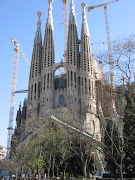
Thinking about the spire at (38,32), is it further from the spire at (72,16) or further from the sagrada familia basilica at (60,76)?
the spire at (72,16)

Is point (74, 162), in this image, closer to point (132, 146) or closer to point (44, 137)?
point (44, 137)

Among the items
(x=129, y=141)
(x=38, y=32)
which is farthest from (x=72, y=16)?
(x=129, y=141)

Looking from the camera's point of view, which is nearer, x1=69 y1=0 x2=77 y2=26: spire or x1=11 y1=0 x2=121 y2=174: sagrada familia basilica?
x1=11 y1=0 x2=121 y2=174: sagrada familia basilica

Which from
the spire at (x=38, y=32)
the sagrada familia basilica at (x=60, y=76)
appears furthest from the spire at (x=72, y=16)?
the spire at (x=38, y=32)

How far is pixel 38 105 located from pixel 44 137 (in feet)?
137

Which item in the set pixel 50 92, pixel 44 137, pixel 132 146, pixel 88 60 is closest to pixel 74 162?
pixel 44 137

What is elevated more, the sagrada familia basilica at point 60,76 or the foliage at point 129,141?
the sagrada familia basilica at point 60,76

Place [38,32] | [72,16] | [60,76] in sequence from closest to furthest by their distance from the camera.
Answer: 1. [72,16]
2. [60,76]
3. [38,32]

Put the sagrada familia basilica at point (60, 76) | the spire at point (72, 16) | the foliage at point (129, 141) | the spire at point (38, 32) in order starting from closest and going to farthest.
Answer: the foliage at point (129, 141), the sagrada familia basilica at point (60, 76), the spire at point (72, 16), the spire at point (38, 32)

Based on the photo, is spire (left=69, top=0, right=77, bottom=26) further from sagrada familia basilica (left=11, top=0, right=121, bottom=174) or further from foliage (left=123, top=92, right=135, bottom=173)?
foliage (left=123, top=92, right=135, bottom=173)

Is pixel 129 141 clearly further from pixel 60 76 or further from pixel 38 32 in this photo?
pixel 38 32

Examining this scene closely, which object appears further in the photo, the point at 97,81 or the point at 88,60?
the point at 97,81

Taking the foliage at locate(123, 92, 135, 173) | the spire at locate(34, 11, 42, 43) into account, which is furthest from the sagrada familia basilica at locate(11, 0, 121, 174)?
the foliage at locate(123, 92, 135, 173)

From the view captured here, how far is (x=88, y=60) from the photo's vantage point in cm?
6669
